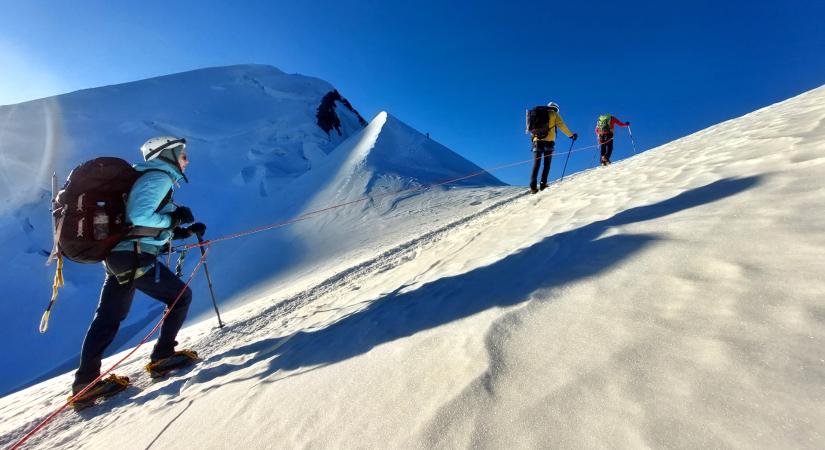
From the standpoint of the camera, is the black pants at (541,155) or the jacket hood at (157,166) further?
the black pants at (541,155)

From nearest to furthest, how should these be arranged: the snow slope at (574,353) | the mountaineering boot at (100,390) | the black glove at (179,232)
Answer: the snow slope at (574,353), the mountaineering boot at (100,390), the black glove at (179,232)

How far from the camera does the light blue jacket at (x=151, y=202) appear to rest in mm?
3088

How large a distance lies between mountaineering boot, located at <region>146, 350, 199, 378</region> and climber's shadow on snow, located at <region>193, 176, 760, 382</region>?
0.26 meters

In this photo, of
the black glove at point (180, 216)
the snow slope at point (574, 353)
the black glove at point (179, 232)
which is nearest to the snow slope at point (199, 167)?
the black glove at point (179, 232)

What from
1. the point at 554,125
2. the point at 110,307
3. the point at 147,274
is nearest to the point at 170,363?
the point at 110,307

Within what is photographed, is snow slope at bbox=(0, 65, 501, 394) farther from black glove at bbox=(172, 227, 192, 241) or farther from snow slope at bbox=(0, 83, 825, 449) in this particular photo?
snow slope at bbox=(0, 83, 825, 449)

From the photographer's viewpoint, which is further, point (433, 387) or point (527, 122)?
point (527, 122)

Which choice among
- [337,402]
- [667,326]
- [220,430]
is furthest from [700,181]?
[220,430]

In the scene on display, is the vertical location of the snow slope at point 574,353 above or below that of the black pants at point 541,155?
below

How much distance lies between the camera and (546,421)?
3.92 ft

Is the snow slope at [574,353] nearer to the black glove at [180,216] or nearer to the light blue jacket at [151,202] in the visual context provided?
the light blue jacket at [151,202]

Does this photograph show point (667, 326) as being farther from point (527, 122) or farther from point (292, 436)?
A: point (527, 122)

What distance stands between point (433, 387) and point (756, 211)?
2.27 m

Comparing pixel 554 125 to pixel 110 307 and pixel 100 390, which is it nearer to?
pixel 110 307
